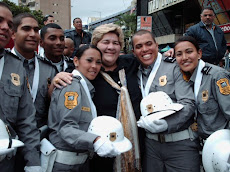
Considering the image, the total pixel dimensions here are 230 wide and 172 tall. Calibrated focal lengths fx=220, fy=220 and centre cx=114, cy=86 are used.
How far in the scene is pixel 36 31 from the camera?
3158mm

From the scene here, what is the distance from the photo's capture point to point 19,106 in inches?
92.4

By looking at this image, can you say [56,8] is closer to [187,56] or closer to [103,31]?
[103,31]

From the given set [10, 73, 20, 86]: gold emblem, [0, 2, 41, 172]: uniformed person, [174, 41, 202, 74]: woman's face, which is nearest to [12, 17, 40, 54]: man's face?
[0, 2, 41, 172]: uniformed person

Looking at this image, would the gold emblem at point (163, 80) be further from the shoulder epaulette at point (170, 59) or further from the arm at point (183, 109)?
the shoulder epaulette at point (170, 59)

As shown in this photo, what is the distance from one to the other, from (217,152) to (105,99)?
1.50m

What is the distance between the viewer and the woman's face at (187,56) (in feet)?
9.23

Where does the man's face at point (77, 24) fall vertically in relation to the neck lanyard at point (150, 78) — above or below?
above

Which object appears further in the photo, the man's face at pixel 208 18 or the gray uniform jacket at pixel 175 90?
the man's face at pixel 208 18

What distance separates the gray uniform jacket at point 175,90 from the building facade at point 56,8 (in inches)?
2424

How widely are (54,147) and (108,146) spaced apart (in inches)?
28.1

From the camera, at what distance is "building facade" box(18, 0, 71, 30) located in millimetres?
63781

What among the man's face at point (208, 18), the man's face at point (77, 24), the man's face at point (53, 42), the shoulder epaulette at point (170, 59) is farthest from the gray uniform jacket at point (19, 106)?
the man's face at point (77, 24)

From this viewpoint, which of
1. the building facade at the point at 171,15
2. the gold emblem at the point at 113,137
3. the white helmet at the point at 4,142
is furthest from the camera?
the building facade at the point at 171,15

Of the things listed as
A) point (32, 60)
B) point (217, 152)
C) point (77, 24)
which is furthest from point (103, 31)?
point (77, 24)
